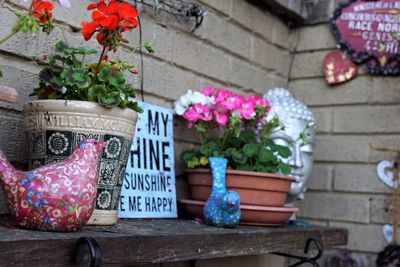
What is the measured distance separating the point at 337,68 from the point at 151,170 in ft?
3.19

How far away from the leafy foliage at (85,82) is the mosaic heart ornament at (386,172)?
118 cm

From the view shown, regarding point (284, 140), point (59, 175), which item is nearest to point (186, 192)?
point (284, 140)

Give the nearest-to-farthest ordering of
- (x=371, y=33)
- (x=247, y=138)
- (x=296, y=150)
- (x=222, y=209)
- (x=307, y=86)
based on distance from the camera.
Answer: (x=222, y=209) → (x=247, y=138) → (x=296, y=150) → (x=371, y=33) → (x=307, y=86)

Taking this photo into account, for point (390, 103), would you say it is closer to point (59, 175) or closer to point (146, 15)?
point (146, 15)

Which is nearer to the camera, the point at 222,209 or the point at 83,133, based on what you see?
the point at 83,133

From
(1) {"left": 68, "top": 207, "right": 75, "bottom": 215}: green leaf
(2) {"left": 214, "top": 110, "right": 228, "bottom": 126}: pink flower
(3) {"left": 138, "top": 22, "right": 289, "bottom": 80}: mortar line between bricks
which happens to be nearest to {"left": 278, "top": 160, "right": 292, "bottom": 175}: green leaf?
(2) {"left": 214, "top": 110, "right": 228, "bottom": 126}: pink flower

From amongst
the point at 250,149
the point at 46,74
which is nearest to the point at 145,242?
the point at 46,74

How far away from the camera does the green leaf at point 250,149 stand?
1603mm

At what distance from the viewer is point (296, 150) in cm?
182

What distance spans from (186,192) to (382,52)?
0.92 meters

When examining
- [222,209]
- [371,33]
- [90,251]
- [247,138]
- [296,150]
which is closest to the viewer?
[90,251]

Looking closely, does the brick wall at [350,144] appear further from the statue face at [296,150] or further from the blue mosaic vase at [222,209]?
the blue mosaic vase at [222,209]

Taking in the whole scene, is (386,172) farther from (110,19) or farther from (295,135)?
(110,19)

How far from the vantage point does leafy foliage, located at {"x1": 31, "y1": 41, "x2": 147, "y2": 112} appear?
1.11 meters
